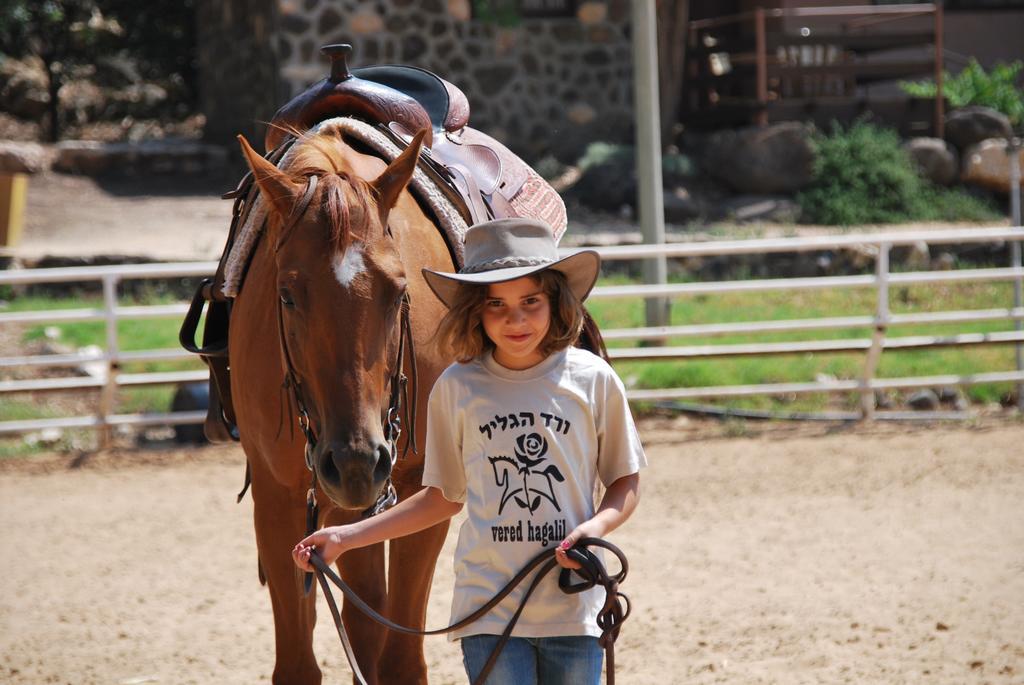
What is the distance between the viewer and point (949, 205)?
11219mm

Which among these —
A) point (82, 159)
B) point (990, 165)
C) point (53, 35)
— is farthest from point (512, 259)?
point (53, 35)

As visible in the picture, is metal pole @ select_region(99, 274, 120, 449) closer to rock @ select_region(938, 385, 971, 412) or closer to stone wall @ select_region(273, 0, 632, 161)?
stone wall @ select_region(273, 0, 632, 161)

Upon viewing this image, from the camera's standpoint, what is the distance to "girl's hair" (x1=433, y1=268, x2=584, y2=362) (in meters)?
2.33

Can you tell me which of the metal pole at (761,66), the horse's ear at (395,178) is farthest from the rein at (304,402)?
the metal pole at (761,66)

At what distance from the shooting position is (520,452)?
89.7 inches

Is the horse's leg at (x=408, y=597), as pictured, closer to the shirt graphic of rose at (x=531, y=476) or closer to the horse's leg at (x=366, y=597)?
the horse's leg at (x=366, y=597)

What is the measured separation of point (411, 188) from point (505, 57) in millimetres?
9858

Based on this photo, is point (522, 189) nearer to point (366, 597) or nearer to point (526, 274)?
point (366, 597)

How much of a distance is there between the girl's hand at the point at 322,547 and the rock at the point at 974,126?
11128 mm

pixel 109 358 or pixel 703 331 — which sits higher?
pixel 109 358

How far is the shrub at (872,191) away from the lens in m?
11.0

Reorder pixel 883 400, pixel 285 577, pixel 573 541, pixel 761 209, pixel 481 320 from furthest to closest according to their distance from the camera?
pixel 761 209 < pixel 883 400 < pixel 285 577 < pixel 481 320 < pixel 573 541

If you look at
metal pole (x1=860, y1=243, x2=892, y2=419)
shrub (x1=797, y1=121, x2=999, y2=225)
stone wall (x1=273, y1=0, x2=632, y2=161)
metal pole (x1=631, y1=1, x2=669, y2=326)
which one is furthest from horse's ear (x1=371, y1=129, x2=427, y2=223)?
stone wall (x1=273, y1=0, x2=632, y2=161)

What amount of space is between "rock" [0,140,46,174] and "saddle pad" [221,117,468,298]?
9977 millimetres
